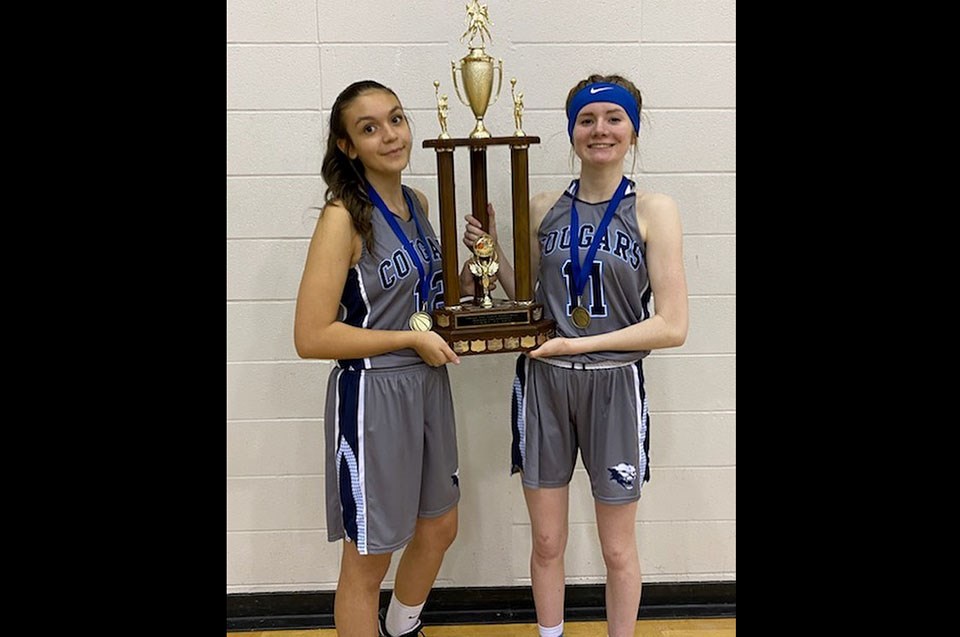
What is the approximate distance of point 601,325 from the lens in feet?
6.33

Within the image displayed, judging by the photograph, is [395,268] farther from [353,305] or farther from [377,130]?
[377,130]

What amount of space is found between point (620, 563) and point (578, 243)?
82 cm

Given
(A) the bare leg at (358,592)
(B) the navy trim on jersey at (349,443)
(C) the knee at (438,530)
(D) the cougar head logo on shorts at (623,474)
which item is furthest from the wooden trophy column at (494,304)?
(A) the bare leg at (358,592)

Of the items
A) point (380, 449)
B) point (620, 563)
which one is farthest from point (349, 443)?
point (620, 563)

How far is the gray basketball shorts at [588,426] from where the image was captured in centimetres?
191

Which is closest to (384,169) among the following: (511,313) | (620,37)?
(511,313)

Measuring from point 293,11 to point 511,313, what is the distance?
110 centimetres

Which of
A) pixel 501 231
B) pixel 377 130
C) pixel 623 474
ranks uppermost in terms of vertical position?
pixel 377 130

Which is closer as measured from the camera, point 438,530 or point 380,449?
point 380,449

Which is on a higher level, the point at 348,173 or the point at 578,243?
the point at 348,173

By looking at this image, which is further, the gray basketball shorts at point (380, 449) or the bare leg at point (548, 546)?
the bare leg at point (548, 546)

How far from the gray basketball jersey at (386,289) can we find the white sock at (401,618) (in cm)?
73

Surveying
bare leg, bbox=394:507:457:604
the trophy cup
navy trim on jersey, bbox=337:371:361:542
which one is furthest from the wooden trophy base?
bare leg, bbox=394:507:457:604

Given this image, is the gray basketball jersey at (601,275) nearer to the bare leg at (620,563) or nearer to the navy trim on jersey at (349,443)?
the bare leg at (620,563)
